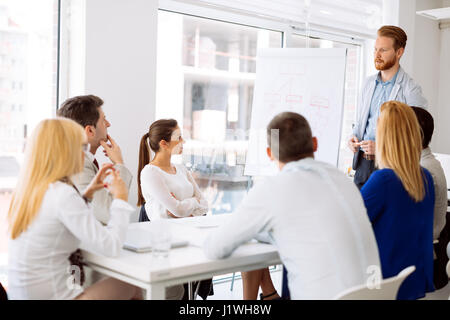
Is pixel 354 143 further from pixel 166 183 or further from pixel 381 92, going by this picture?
pixel 166 183

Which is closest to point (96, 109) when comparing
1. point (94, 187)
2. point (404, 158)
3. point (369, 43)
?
point (94, 187)

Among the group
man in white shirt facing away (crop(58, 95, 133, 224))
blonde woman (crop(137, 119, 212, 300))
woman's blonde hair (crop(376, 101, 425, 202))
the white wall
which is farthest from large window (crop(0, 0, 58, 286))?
woman's blonde hair (crop(376, 101, 425, 202))

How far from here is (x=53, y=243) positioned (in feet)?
6.07

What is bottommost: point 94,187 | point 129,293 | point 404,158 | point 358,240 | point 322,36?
point 129,293

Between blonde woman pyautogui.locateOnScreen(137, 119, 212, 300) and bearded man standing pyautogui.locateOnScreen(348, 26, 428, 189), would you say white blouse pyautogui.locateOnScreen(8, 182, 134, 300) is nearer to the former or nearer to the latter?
blonde woman pyautogui.locateOnScreen(137, 119, 212, 300)

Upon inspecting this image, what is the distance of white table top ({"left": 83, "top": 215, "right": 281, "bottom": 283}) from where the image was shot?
1771 millimetres

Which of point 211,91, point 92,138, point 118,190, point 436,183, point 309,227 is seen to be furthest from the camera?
point 211,91

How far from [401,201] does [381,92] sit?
5.17 feet

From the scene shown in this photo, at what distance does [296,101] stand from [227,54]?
0.92 m

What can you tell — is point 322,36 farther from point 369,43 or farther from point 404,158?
point 404,158

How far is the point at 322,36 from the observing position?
5367 mm

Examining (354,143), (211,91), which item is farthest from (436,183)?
(211,91)

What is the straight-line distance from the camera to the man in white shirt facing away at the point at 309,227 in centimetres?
180
